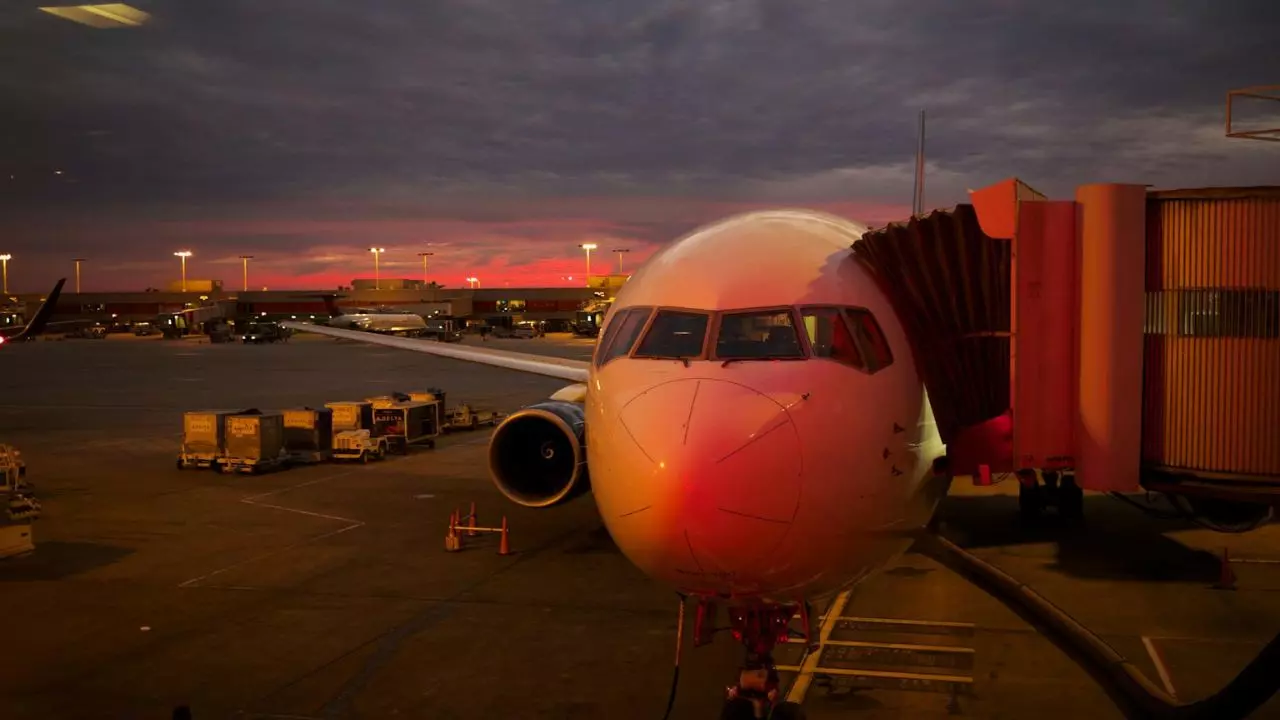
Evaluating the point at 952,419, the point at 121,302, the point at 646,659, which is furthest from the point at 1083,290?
the point at 121,302

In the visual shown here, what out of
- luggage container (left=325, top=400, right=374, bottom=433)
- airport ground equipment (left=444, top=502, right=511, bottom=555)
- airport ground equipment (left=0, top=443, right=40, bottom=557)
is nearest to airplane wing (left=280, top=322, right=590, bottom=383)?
airport ground equipment (left=444, top=502, right=511, bottom=555)

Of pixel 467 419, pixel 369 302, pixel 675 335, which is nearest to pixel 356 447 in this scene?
pixel 467 419

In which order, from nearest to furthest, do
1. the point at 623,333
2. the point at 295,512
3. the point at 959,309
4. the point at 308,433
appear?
the point at 959,309 < the point at 623,333 < the point at 295,512 < the point at 308,433

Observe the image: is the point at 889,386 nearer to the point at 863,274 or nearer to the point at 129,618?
the point at 863,274

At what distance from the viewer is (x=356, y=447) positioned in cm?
2423

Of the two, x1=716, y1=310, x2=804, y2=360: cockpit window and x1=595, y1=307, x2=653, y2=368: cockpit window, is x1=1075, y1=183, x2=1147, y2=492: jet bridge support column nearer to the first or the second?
x1=716, y1=310, x2=804, y2=360: cockpit window

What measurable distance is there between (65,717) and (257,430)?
14.2 meters

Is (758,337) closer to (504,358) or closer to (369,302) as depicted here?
(504,358)

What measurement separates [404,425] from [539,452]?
47.0ft

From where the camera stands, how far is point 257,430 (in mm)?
22562

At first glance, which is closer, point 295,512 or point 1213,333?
point 1213,333

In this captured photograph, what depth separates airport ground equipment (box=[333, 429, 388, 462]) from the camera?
79.6 ft

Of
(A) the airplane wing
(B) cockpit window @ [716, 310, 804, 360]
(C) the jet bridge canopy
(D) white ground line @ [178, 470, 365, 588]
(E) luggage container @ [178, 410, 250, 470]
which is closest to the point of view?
(B) cockpit window @ [716, 310, 804, 360]

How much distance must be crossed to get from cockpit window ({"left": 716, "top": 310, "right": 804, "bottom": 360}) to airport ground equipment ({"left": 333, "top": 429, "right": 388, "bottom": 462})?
19424mm
